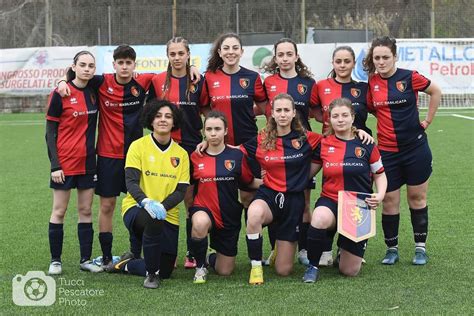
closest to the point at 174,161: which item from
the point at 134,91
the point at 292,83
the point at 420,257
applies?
the point at 134,91

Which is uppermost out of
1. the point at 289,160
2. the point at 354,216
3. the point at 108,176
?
the point at 289,160

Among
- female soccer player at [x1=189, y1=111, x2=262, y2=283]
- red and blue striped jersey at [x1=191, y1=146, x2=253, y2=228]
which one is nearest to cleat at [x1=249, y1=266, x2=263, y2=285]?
female soccer player at [x1=189, y1=111, x2=262, y2=283]

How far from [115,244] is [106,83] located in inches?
58.4

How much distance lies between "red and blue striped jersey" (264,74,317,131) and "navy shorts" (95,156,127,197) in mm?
1205

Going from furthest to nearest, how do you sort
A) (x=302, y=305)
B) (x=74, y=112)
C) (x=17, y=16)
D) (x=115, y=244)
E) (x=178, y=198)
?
1. (x=17, y=16)
2. (x=115, y=244)
3. (x=74, y=112)
4. (x=178, y=198)
5. (x=302, y=305)

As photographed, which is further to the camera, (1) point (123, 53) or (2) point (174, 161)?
(1) point (123, 53)

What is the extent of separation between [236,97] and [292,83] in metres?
0.44

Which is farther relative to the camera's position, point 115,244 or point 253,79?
point 115,244

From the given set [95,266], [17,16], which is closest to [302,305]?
[95,266]

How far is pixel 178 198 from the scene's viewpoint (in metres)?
5.00


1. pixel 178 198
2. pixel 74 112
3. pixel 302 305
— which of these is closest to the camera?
pixel 302 305

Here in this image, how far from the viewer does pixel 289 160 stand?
5.21 metres

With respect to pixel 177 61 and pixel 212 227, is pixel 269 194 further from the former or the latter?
pixel 177 61

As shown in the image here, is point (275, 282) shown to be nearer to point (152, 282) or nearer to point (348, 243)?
point (348, 243)
